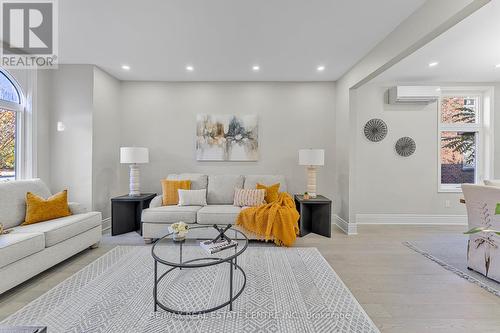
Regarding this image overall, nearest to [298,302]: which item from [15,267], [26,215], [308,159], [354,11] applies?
[308,159]

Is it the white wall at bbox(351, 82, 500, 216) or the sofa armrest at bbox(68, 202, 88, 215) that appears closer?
the sofa armrest at bbox(68, 202, 88, 215)

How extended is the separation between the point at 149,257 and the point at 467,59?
203 inches

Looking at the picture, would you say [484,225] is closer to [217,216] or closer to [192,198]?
[217,216]

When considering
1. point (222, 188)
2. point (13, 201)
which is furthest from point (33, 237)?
point (222, 188)

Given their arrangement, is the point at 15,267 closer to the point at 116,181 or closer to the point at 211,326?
the point at 211,326

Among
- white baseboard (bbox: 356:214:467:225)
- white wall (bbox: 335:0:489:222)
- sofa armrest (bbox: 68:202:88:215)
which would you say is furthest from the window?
sofa armrest (bbox: 68:202:88:215)

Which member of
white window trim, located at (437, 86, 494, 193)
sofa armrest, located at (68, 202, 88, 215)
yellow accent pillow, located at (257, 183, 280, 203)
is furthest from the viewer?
white window trim, located at (437, 86, 494, 193)

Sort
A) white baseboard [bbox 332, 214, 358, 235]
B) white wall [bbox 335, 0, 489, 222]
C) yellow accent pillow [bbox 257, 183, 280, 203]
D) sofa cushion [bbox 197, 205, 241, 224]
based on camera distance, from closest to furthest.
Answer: white wall [bbox 335, 0, 489, 222] < sofa cushion [bbox 197, 205, 241, 224] < yellow accent pillow [bbox 257, 183, 280, 203] < white baseboard [bbox 332, 214, 358, 235]

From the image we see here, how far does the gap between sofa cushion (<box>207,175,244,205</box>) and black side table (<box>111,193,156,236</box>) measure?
968 mm

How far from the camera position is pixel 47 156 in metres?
3.61

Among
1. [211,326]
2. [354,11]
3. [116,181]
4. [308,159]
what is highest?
[354,11]

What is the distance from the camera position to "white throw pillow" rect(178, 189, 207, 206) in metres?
3.61

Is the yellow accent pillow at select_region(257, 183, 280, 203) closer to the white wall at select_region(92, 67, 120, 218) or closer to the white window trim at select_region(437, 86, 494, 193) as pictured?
the white wall at select_region(92, 67, 120, 218)

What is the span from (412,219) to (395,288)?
8.85ft
